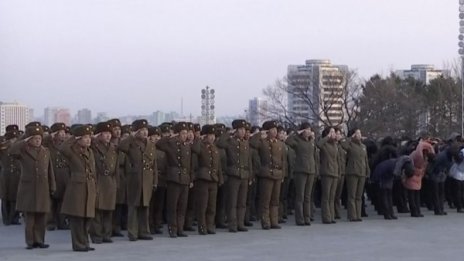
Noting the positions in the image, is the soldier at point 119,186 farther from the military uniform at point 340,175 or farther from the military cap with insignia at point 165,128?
the military uniform at point 340,175

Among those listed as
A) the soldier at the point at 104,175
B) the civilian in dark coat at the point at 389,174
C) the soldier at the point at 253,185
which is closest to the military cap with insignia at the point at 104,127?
the soldier at the point at 104,175

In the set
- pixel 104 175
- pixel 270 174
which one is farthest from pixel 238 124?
pixel 104 175

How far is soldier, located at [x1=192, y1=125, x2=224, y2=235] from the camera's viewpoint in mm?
14984

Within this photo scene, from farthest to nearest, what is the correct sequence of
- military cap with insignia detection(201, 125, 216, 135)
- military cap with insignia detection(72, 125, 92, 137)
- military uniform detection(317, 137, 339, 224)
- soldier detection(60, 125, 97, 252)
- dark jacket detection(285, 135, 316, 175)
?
military uniform detection(317, 137, 339, 224), dark jacket detection(285, 135, 316, 175), military cap with insignia detection(201, 125, 216, 135), military cap with insignia detection(72, 125, 92, 137), soldier detection(60, 125, 97, 252)

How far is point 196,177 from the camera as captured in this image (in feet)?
49.2

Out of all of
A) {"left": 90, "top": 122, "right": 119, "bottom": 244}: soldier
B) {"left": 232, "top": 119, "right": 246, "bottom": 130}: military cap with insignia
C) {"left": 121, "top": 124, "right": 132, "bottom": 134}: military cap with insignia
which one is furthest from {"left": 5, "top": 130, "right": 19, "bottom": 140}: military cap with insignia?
{"left": 232, "top": 119, "right": 246, "bottom": 130}: military cap with insignia

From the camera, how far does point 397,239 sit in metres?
14.4

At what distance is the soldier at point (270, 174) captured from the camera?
15.7 metres

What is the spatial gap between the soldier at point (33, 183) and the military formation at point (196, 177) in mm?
14

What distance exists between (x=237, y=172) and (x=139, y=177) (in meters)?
1.86

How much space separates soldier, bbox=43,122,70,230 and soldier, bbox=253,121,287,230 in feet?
10.8

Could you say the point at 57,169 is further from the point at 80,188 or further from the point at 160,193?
the point at 80,188

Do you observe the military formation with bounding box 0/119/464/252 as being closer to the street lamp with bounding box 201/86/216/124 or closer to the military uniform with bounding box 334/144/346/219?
the military uniform with bounding box 334/144/346/219

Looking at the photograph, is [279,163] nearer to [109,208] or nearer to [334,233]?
[334,233]
